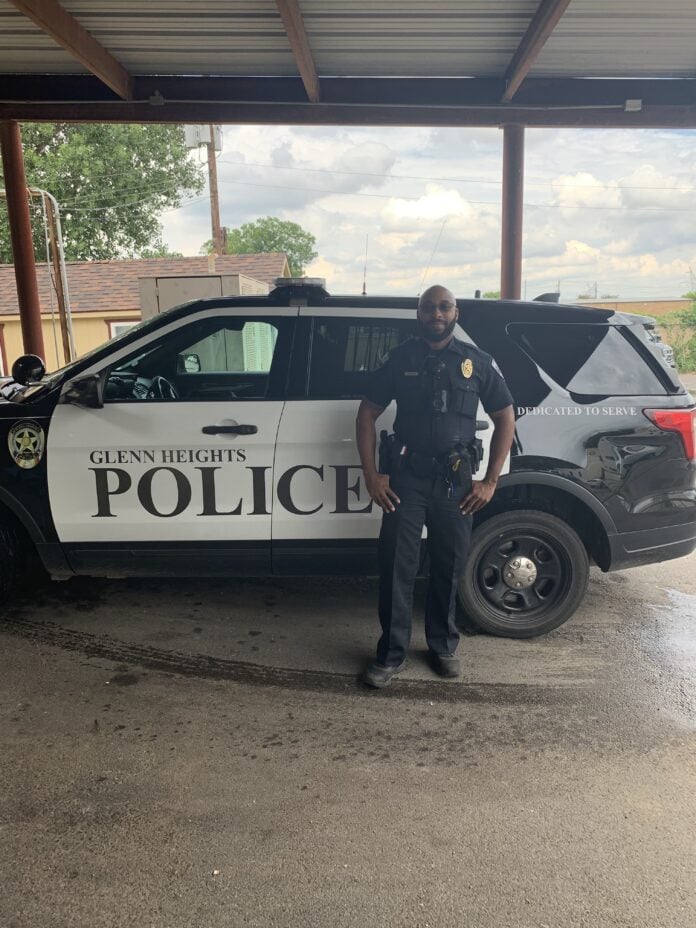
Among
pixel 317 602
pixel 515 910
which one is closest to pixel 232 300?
pixel 317 602

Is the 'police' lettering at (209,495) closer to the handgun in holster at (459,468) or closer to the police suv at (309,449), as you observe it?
the police suv at (309,449)

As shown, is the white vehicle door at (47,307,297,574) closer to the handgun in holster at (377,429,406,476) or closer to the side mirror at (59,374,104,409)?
the side mirror at (59,374,104,409)

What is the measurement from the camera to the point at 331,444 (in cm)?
362

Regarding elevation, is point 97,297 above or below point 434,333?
above

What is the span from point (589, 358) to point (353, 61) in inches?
157

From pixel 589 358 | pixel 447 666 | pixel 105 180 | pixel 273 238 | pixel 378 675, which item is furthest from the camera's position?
pixel 273 238

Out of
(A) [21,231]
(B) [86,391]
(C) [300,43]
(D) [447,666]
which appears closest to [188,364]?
(B) [86,391]

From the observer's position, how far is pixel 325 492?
12.1ft

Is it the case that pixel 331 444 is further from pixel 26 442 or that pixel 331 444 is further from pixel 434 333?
pixel 26 442

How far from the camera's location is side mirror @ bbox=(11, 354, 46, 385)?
13.6ft

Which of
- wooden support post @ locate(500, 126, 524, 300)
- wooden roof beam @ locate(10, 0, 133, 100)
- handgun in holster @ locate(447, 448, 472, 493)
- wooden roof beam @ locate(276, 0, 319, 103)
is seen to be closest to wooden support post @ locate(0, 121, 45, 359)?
wooden roof beam @ locate(10, 0, 133, 100)

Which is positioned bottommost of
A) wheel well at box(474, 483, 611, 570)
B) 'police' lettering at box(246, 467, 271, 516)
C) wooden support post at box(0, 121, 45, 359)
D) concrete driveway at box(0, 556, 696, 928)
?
concrete driveway at box(0, 556, 696, 928)

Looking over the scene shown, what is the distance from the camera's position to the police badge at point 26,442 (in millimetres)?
3613

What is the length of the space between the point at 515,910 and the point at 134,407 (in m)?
2.78
